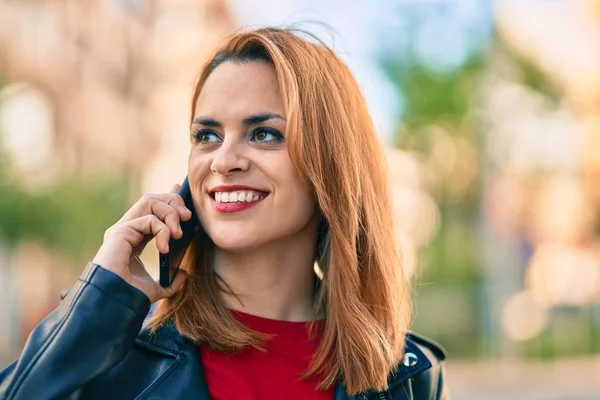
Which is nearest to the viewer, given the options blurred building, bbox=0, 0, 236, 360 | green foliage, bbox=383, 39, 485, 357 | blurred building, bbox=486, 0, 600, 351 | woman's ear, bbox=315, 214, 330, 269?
woman's ear, bbox=315, 214, 330, 269

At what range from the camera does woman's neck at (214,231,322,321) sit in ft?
10.1

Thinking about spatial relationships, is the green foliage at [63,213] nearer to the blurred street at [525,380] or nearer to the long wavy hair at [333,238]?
the blurred street at [525,380]

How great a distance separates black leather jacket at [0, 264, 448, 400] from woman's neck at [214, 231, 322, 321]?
0.31m

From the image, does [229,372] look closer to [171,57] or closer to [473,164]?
[473,164]

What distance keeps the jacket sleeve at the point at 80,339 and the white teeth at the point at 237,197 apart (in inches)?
17.6

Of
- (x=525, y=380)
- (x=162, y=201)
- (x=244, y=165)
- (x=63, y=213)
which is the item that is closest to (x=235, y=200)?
(x=244, y=165)

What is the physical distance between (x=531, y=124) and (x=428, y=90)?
2612 mm

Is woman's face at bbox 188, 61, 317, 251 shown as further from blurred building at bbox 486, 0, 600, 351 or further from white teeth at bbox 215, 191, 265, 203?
blurred building at bbox 486, 0, 600, 351

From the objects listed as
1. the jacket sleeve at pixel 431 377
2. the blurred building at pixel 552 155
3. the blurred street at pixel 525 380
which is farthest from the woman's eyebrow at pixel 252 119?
the blurred building at pixel 552 155

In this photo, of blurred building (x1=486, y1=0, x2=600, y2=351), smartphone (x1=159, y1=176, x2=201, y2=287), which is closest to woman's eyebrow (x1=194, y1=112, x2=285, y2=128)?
smartphone (x1=159, y1=176, x2=201, y2=287)

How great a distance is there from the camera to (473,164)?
2405 centimetres

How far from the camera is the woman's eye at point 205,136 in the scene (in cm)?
300

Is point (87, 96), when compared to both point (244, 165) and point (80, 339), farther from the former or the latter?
point (80, 339)

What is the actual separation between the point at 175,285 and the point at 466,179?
2223 cm
